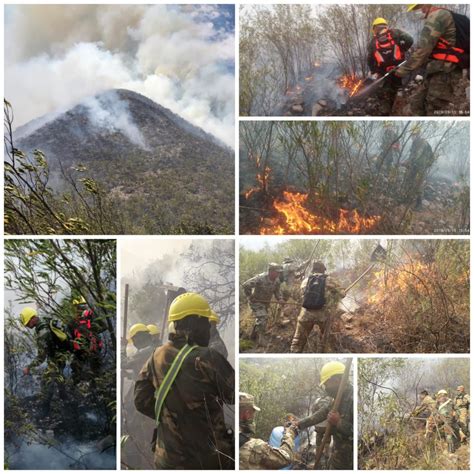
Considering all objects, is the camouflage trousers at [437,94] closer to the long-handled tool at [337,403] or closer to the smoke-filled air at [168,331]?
the smoke-filled air at [168,331]

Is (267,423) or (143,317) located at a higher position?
(143,317)

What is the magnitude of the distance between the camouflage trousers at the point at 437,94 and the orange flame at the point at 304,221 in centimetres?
63

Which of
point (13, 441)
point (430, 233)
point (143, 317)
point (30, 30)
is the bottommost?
point (13, 441)

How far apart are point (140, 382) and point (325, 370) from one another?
3.21 ft

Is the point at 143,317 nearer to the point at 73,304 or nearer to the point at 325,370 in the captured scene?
the point at 73,304

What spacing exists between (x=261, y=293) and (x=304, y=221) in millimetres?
446

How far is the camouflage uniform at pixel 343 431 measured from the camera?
Result: 23.7 ft

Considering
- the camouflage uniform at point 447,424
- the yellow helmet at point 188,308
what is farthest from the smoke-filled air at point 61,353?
the camouflage uniform at point 447,424

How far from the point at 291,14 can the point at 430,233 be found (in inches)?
54.3

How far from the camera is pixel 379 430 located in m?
7.27

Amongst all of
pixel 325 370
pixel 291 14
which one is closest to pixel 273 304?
pixel 325 370

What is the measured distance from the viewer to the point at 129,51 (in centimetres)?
725

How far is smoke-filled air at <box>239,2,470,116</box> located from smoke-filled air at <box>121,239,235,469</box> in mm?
864

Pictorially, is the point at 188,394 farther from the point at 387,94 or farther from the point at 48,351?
the point at 387,94
